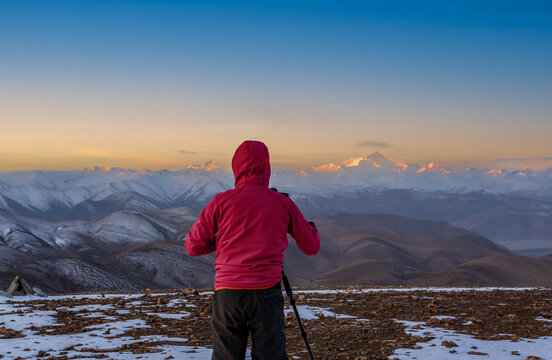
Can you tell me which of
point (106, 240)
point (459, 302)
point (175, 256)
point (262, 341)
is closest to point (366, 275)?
point (175, 256)

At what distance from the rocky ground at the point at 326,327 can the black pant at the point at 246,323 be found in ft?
13.7

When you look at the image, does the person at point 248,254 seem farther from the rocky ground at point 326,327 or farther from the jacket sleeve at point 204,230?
the rocky ground at point 326,327

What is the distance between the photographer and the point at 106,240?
184375 millimetres

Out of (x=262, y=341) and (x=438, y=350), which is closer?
(x=262, y=341)

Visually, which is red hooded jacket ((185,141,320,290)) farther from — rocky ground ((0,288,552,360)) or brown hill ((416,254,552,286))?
brown hill ((416,254,552,286))

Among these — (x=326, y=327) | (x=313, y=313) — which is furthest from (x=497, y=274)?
(x=326, y=327)

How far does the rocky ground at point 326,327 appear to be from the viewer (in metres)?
9.70

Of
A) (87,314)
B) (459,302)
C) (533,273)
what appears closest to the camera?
(87,314)

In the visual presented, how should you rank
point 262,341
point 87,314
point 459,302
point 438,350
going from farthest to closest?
point 459,302 < point 87,314 < point 438,350 < point 262,341

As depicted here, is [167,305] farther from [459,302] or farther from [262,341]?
[262,341]

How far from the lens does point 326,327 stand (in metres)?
12.1

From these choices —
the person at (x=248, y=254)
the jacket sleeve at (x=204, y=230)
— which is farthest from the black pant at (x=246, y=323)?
the jacket sleeve at (x=204, y=230)

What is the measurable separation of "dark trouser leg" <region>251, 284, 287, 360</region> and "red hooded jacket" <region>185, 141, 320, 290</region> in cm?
16

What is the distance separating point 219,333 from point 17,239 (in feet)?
503
